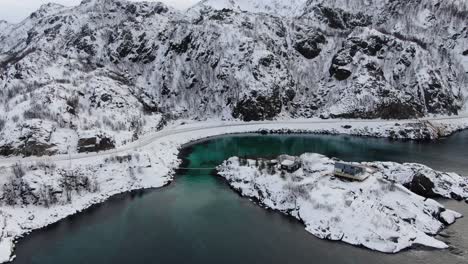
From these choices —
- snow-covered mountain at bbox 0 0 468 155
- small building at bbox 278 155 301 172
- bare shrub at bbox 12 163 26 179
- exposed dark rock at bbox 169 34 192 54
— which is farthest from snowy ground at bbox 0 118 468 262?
exposed dark rock at bbox 169 34 192 54

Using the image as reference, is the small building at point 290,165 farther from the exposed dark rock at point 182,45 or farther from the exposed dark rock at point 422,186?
the exposed dark rock at point 182,45

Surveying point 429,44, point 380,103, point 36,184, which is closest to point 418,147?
point 380,103

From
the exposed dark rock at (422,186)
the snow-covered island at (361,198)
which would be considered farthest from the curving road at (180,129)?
the exposed dark rock at (422,186)

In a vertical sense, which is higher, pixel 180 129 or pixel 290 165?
pixel 180 129

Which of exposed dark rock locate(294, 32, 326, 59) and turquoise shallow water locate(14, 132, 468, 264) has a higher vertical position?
exposed dark rock locate(294, 32, 326, 59)

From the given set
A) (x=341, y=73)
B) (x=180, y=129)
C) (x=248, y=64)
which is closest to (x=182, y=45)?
(x=248, y=64)

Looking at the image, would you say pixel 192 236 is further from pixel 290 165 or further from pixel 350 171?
pixel 350 171

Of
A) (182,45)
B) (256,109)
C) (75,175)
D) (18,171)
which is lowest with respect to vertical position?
(75,175)

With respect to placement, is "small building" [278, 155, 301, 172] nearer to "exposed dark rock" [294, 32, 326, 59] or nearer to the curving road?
the curving road
